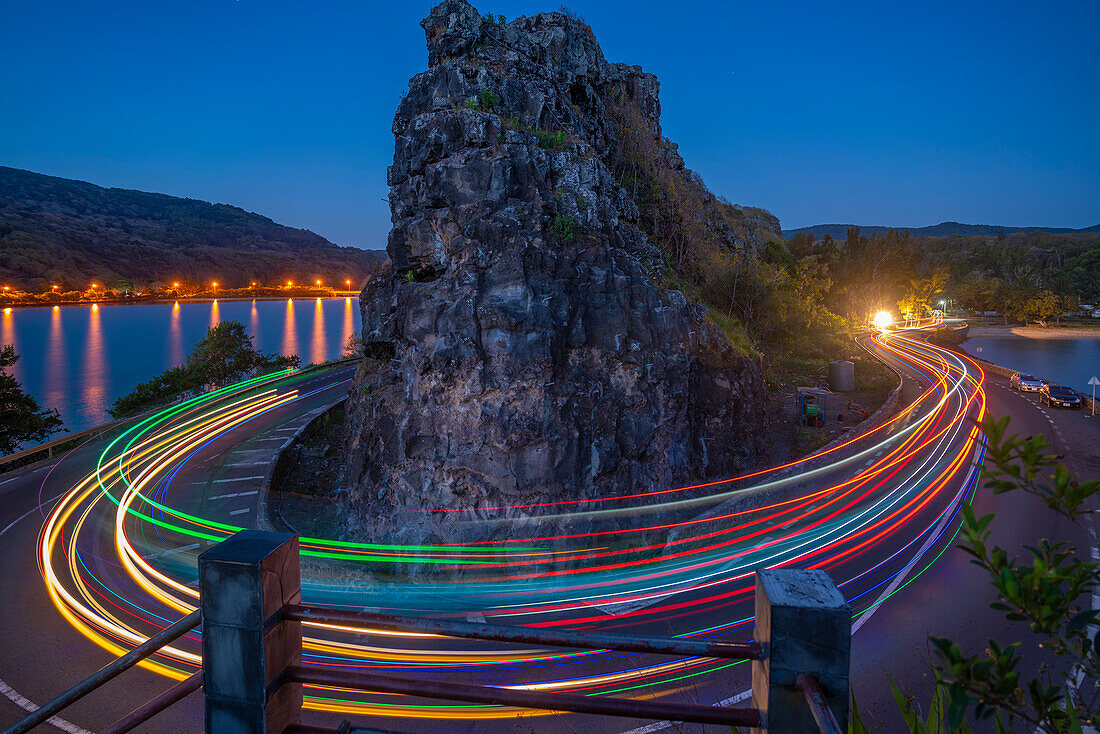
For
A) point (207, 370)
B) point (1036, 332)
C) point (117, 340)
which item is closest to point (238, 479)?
point (207, 370)

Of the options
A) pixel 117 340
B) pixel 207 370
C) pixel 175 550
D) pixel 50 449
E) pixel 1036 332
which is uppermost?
pixel 1036 332

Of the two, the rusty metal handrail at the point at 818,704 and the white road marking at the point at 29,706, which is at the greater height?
the rusty metal handrail at the point at 818,704

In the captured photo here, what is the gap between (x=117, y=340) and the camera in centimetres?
6450

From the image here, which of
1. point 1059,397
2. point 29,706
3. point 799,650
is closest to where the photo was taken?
point 799,650

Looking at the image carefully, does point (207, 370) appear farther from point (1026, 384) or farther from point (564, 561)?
point (1026, 384)

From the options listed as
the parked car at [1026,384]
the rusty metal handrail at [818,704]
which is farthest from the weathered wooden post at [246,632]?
the parked car at [1026,384]

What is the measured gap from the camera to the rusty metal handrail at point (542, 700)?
2311mm

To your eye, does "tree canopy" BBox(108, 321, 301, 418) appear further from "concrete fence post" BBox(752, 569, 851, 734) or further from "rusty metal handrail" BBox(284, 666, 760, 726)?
"concrete fence post" BBox(752, 569, 851, 734)

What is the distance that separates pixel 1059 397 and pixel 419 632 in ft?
127

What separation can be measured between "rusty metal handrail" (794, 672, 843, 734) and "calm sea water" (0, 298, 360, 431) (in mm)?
50769

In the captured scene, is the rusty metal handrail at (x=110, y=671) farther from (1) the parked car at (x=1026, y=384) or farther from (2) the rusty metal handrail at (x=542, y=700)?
(1) the parked car at (x=1026, y=384)

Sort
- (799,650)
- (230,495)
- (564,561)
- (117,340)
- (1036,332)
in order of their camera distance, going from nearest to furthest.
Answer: (799,650), (564,561), (230,495), (1036,332), (117,340)

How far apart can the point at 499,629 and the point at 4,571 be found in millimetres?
18863

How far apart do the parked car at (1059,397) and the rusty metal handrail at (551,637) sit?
3718 cm
